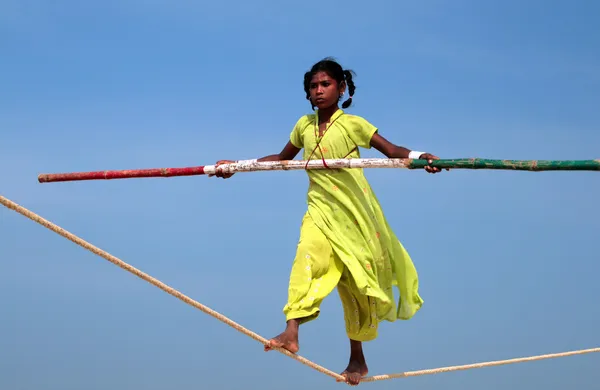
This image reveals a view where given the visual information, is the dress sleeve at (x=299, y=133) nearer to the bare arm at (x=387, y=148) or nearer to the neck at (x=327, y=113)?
the neck at (x=327, y=113)

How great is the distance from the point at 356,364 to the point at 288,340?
1025 millimetres

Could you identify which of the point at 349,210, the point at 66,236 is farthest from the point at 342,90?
the point at 66,236

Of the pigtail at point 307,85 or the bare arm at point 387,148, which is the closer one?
the bare arm at point 387,148

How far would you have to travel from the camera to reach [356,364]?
6641 mm

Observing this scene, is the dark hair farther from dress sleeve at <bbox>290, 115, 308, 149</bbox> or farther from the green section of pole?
the green section of pole

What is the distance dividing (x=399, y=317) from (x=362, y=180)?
1079 millimetres

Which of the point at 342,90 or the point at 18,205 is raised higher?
the point at 342,90

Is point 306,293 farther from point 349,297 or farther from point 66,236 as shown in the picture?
point 66,236

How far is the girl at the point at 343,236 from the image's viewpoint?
600cm

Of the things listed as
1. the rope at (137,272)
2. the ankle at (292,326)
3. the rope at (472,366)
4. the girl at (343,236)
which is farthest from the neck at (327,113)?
the rope at (472,366)

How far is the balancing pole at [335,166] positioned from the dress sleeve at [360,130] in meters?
0.31

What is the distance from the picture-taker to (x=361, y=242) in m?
6.26

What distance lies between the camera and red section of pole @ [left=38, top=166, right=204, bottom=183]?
6.36 meters

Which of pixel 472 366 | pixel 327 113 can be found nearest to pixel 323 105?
pixel 327 113
